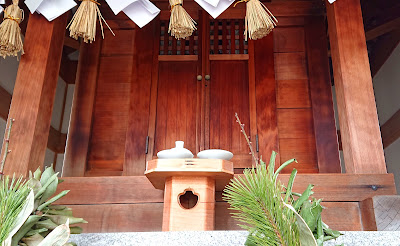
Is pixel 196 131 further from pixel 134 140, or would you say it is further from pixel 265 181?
pixel 265 181

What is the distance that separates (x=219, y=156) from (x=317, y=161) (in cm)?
182

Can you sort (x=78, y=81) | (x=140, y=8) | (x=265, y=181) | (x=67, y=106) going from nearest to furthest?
(x=265, y=181) < (x=140, y=8) < (x=78, y=81) < (x=67, y=106)

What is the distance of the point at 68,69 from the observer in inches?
257

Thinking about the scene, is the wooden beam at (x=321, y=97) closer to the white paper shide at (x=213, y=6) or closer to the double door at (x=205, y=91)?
the double door at (x=205, y=91)

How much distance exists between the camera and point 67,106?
6.91 metres

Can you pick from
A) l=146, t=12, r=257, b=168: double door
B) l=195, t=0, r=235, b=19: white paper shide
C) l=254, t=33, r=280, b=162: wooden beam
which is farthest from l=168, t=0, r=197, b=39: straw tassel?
l=254, t=33, r=280, b=162: wooden beam

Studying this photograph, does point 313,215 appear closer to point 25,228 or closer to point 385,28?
point 25,228

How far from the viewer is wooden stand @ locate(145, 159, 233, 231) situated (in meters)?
1.84

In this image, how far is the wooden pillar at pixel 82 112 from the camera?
3.68 metres

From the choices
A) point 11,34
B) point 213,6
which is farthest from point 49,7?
point 213,6

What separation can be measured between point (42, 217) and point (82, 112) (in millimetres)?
2881

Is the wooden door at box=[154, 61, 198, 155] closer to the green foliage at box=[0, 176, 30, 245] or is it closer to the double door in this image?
the double door

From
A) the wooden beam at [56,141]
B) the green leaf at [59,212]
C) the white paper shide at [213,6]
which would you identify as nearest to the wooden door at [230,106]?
the white paper shide at [213,6]

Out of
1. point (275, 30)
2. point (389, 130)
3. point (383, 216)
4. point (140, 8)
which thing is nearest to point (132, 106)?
point (140, 8)
